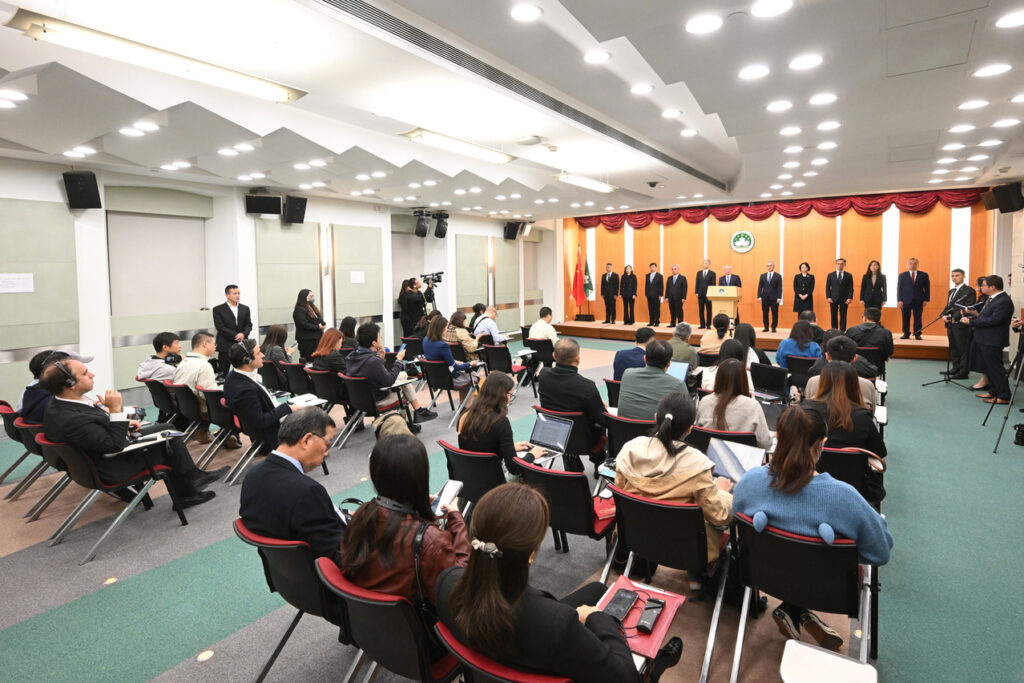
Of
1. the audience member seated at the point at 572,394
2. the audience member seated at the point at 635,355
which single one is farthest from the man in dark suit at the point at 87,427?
the audience member seated at the point at 635,355

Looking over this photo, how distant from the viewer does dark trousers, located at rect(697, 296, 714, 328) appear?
45.3ft

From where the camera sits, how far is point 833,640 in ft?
8.33

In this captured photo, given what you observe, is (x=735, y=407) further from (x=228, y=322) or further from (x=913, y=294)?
(x=913, y=294)

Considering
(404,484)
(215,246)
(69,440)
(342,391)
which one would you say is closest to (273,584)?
(404,484)

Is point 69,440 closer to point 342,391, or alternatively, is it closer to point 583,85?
point 342,391

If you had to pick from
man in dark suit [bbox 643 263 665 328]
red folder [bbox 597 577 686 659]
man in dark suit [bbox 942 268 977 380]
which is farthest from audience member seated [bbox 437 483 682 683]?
man in dark suit [bbox 643 263 665 328]

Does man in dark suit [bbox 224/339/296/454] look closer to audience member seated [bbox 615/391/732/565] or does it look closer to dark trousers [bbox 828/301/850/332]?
audience member seated [bbox 615/391/732/565]

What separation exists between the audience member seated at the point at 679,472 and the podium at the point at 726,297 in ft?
35.8

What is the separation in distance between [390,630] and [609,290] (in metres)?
14.2

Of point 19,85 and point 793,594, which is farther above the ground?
point 19,85

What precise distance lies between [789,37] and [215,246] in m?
8.72

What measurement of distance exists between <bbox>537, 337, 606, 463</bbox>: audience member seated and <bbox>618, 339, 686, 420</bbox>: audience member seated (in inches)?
8.4

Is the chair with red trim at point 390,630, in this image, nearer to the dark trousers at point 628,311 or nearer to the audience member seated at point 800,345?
the audience member seated at point 800,345

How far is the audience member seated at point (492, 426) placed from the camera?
3.41 m
